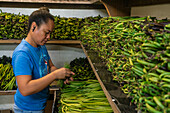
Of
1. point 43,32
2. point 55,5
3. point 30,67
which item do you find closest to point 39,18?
point 43,32

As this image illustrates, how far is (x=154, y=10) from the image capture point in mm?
1613

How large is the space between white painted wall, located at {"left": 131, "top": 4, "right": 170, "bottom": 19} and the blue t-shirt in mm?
1237

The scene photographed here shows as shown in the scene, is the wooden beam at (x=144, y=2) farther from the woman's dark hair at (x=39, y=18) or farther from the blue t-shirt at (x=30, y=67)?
the blue t-shirt at (x=30, y=67)

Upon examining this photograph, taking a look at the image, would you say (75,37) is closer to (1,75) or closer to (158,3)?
(1,75)

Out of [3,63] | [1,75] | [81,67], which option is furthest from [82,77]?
[3,63]

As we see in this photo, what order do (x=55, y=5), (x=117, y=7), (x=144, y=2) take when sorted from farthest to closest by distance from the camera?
(x=55, y=5) → (x=117, y=7) → (x=144, y=2)

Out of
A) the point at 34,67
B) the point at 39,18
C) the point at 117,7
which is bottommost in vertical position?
the point at 34,67

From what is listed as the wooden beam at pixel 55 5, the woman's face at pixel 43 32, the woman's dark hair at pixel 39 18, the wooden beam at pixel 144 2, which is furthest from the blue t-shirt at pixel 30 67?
the wooden beam at pixel 55 5

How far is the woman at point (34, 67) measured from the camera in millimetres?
1523

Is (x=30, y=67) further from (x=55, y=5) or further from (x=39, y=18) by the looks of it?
(x=55, y=5)

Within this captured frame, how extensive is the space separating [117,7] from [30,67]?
1.24 m

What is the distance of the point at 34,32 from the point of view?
1.66 meters

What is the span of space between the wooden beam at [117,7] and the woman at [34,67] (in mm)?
686

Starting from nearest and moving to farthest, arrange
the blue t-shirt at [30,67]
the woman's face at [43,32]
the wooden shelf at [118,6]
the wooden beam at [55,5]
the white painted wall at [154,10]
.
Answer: the white painted wall at [154,10] < the blue t-shirt at [30,67] < the woman's face at [43,32] < the wooden shelf at [118,6] < the wooden beam at [55,5]
